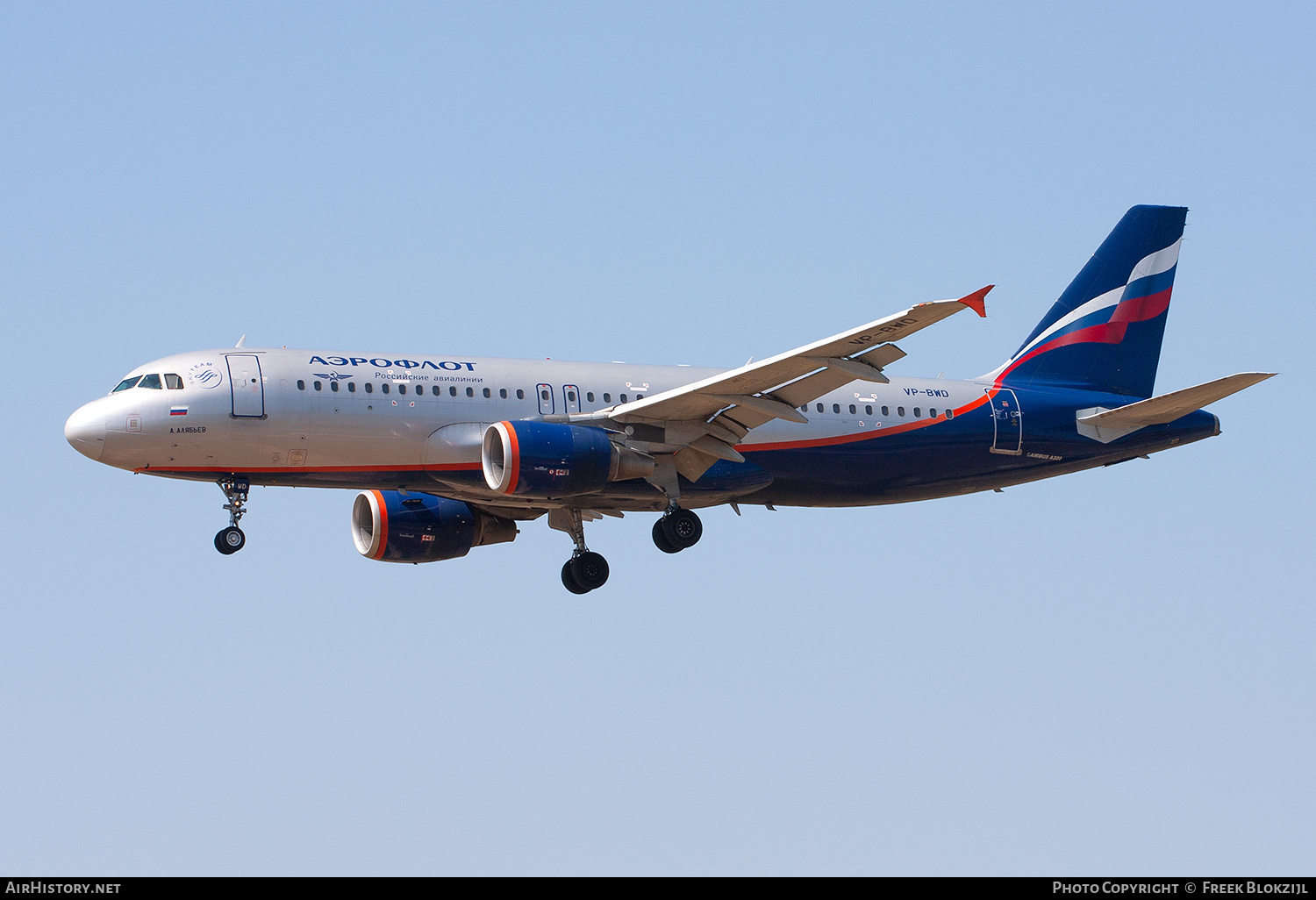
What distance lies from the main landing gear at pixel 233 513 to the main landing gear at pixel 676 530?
9036mm

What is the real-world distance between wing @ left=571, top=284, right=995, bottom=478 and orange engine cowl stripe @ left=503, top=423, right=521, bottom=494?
7.60ft

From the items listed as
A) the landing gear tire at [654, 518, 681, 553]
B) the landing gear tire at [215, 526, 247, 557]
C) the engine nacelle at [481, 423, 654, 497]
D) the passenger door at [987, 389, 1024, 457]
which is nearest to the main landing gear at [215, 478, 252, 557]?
the landing gear tire at [215, 526, 247, 557]

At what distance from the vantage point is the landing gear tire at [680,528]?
38.2 meters

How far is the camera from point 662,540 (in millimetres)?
38344

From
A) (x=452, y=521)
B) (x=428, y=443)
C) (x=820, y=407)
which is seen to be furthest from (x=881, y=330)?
(x=452, y=521)

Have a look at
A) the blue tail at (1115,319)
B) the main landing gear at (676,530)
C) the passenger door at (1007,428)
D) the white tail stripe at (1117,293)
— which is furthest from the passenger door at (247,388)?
the white tail stripe at (1117,293)

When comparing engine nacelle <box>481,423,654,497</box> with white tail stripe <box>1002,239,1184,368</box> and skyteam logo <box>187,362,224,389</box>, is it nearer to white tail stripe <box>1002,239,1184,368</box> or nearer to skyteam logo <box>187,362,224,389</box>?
skyteam logo <box>187,362,224,389</box>

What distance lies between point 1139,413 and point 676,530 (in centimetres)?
1196

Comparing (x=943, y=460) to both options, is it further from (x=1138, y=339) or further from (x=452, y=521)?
(x=452, y=521)

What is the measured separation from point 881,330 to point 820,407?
753 cm

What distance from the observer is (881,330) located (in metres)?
32.1

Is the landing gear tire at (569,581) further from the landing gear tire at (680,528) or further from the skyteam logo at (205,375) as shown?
the skyteam logo at (205,375)

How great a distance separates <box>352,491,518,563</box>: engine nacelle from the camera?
41.5m

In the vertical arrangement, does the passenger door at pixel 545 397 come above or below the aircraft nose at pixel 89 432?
above
